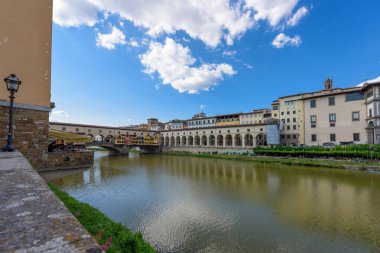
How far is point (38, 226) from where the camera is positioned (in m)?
1.62

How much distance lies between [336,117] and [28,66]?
1794 inches

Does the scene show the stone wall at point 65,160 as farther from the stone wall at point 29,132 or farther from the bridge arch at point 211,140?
the bridge arch at point 211,140

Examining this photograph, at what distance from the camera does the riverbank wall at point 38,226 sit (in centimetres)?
135

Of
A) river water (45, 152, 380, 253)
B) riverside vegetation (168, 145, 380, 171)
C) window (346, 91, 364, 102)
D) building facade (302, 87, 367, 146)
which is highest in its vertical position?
window (346, 91, 364, 102)

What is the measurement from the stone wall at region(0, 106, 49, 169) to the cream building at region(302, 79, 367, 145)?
4310 centimetres

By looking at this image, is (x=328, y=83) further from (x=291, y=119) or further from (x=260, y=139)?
(x=260, y=139)

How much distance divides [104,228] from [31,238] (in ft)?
16.7

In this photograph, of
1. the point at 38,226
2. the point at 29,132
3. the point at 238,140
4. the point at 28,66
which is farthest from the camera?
the point at 238,140

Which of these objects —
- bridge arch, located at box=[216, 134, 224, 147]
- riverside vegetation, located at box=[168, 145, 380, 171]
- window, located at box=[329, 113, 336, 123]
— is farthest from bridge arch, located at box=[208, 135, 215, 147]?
window, located at box=[329, 113, 336, 123]

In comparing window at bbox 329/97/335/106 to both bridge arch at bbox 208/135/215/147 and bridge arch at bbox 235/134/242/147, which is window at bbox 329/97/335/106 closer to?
bridge arch at bbox 235/134/242/147

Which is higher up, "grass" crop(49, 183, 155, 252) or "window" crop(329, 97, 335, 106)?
"window" crop(329, 97, 335, 106)

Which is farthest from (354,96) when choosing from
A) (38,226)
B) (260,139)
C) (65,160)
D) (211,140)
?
(38,226)

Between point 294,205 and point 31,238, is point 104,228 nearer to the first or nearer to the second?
point 31,238

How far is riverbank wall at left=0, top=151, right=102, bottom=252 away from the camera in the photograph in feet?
4.42
